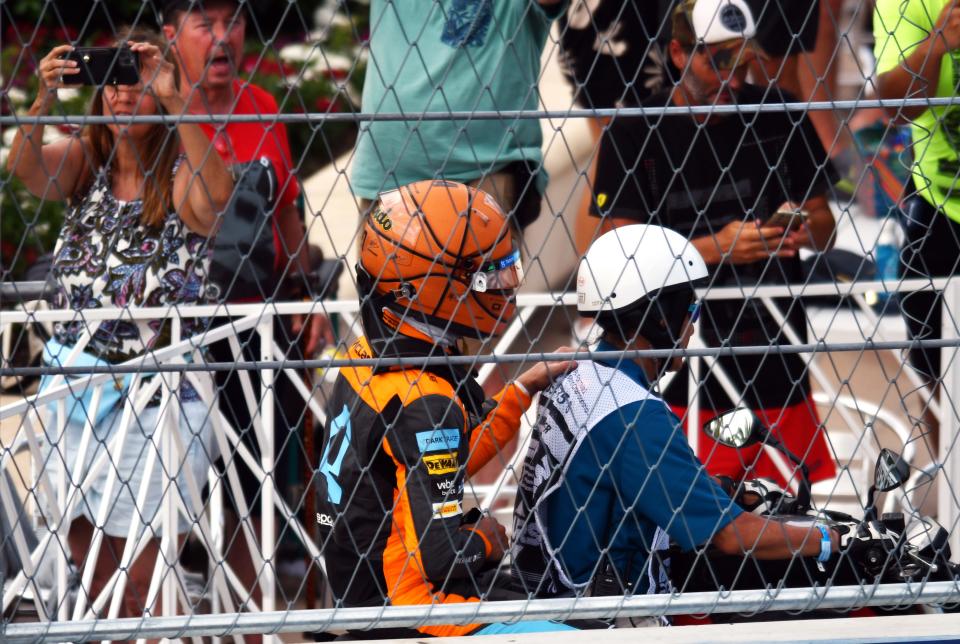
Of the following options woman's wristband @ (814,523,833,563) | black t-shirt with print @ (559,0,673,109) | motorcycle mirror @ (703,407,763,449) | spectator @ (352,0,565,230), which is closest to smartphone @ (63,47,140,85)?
spectator @ (352,0,565,230)

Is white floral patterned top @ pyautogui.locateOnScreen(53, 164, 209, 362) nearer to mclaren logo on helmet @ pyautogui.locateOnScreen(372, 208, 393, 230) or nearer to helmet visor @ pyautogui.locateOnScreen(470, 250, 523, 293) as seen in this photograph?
mclaren logo on helmet @ pyautogui.locateOnScreen(372, 208, 393, 230)

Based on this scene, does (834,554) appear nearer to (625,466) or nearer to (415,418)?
(625,466)

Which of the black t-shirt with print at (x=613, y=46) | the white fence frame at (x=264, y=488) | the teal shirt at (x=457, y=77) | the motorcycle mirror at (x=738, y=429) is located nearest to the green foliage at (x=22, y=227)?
the white fence frame at (x=264, y=488)

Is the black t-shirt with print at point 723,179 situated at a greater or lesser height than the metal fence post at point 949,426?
greater

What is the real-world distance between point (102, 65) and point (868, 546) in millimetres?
2056

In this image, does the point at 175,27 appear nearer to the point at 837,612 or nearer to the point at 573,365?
the point at 573,365

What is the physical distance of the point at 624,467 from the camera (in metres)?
2.77

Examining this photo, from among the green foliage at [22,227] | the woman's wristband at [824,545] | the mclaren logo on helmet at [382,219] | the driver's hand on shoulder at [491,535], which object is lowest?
the driver's hand on shoulder at [491,535]

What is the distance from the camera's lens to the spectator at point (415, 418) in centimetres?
265

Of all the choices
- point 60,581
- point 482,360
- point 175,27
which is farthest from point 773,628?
point 175,27

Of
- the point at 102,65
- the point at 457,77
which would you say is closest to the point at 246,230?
the point at 457,77

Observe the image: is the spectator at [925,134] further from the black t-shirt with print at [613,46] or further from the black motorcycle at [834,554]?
the black t-shirt with print at [613,46]

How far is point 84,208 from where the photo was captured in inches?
152

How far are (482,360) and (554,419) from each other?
0.48 m
